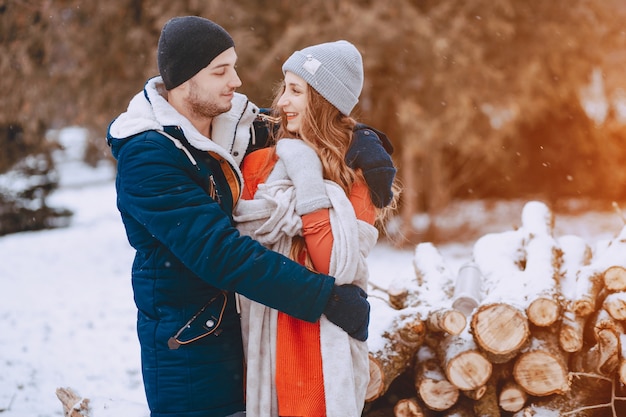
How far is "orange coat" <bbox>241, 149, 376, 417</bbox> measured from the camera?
2299mm

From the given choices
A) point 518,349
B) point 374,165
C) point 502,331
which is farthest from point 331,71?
point 518,349

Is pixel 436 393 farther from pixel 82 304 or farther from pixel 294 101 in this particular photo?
pixel 82 304

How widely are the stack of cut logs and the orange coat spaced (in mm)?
1088

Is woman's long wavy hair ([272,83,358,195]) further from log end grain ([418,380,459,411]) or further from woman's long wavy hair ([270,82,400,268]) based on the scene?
log end grain ([418,380,459,411])

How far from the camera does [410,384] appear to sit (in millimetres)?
3770

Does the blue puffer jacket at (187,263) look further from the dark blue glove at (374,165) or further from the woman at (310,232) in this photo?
the dark blue glove at (374,165)

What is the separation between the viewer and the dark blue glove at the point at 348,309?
7.35 ft

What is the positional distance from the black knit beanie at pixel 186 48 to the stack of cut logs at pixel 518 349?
71.1 inches

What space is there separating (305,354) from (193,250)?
584 millimetres

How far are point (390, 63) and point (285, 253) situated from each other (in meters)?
6.82

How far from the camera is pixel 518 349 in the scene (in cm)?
336

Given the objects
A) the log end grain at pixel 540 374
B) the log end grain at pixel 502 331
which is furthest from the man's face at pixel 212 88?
the log end grain at pixel 540 374

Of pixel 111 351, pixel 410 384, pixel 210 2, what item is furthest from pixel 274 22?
pixel 410 384

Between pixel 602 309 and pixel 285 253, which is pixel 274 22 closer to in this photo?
pixel 602 309
